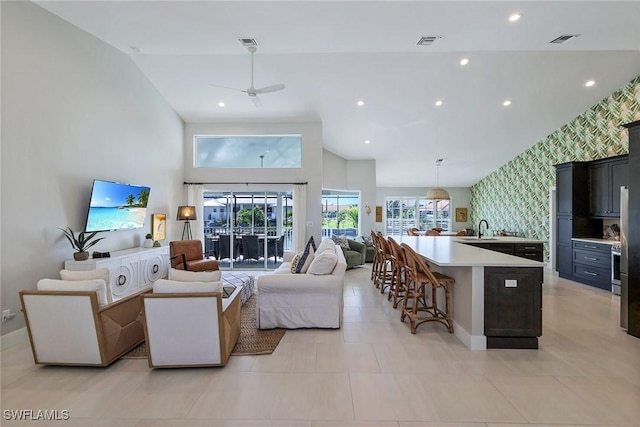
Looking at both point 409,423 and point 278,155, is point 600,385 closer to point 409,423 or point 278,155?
point 409,423

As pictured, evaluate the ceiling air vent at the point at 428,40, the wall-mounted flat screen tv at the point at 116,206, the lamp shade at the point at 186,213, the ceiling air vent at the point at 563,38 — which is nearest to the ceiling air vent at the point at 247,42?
the ceiling air vent at the point at 428,40

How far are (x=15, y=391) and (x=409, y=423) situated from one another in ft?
9.88

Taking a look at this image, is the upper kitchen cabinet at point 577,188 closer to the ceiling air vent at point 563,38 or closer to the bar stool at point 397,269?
the ceiling air vent at point 563,38

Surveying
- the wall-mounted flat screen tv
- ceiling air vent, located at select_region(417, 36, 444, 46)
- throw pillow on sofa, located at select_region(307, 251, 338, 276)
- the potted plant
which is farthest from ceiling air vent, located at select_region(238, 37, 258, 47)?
the potted plant

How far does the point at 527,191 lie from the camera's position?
345 inches

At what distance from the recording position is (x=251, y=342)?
3.45 m

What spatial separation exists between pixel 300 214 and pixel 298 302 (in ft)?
11.9

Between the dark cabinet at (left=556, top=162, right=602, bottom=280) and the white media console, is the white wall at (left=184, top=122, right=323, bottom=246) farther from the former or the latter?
the dark cabinet at (left=556, top=162, right=602, bottom=280)

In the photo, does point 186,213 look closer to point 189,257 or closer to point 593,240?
point 189,257

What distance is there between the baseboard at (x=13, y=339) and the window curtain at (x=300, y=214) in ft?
15.5

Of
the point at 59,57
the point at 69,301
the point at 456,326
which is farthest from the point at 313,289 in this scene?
the point at 59,57

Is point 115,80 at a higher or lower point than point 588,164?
Answer: higher

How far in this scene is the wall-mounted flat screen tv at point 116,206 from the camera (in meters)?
4.51

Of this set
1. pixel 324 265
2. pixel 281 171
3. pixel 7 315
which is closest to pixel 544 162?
pixel 281 171
